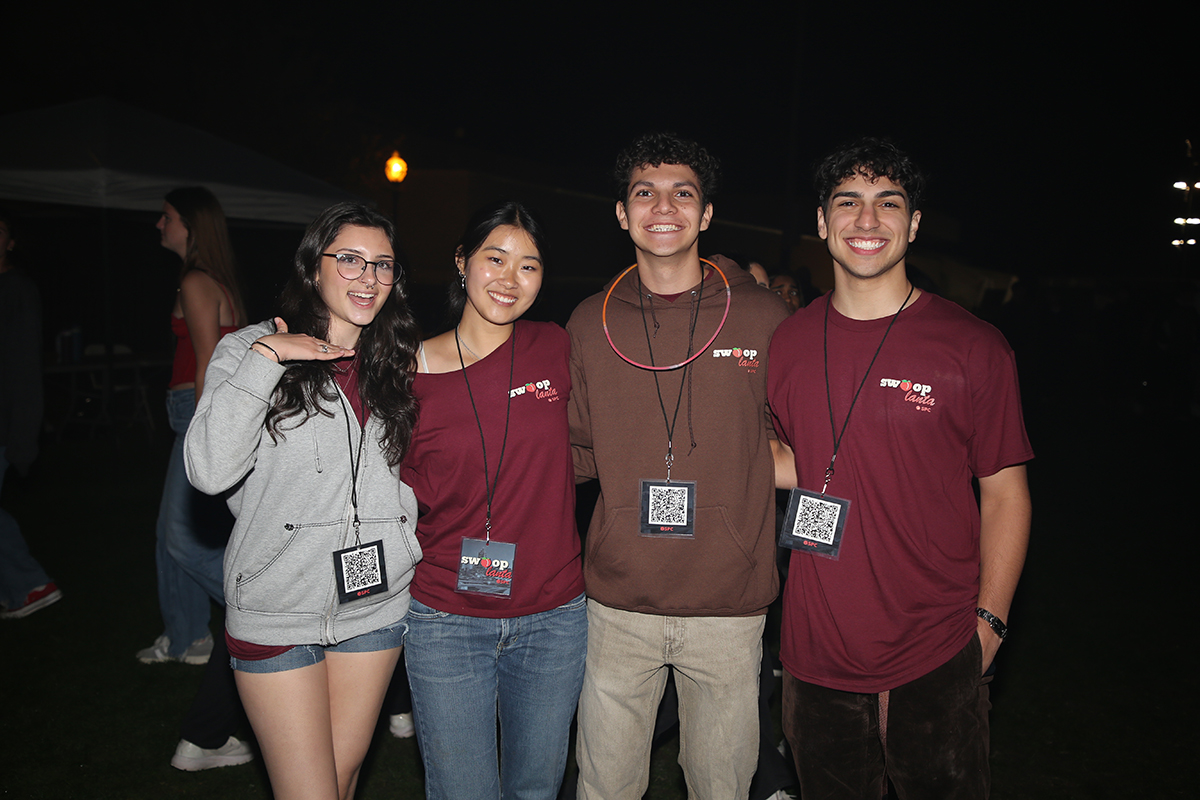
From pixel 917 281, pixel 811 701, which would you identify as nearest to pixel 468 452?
pixel 811 701

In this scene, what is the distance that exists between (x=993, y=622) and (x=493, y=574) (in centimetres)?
139

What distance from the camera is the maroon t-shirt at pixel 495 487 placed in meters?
2.25

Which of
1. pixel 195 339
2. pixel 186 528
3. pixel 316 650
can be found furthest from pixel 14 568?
pixel 316 650

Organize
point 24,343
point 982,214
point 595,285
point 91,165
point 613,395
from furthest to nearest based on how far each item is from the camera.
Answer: point 982,214 < point 595,285 < point 91,165 < point 24,343 < point 613,395

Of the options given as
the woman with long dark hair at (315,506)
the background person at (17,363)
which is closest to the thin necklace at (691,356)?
the woman with long dark hair at (315,506)

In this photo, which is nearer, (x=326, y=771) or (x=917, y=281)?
(x=326, y=771)

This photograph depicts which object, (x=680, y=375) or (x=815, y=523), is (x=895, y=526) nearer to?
(x=815, y=523)

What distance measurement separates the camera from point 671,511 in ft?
7.64

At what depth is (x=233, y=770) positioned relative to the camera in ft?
10.9

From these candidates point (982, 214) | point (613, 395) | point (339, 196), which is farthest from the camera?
point (982, 214)

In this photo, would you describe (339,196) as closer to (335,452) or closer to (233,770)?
(233,770)

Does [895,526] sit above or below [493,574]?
above

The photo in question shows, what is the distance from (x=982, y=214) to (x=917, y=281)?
28156 mm

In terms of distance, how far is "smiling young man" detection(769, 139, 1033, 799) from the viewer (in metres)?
2.11
